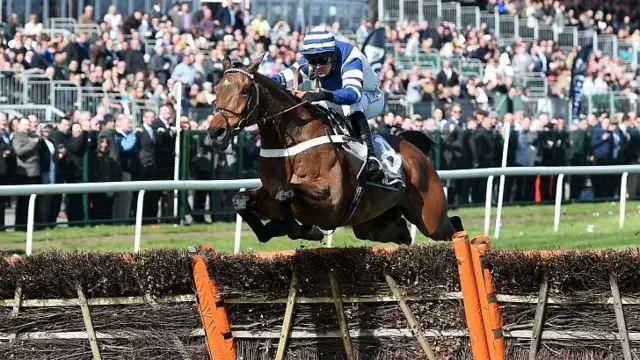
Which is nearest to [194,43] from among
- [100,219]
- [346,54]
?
[100,219]

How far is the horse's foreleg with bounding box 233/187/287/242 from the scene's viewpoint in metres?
8.40

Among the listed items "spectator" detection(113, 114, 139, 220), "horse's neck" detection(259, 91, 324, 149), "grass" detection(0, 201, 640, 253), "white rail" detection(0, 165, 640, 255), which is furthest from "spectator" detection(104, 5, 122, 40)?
"horse's neck" detection(259, 91, 324, 149)

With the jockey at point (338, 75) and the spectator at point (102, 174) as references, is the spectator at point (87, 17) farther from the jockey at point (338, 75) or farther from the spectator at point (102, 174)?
the jockey at point (338, 75)

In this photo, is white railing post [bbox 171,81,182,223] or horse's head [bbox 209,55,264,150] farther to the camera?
white railing post [bbox 171,81,182,223]

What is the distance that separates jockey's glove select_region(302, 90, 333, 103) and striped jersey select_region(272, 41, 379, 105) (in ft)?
0.35

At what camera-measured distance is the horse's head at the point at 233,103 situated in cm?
796

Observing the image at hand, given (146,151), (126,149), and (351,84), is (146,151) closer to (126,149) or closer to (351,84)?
(126,149)

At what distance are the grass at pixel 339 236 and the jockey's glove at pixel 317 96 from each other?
357 cm

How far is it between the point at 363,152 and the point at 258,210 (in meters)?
1.00

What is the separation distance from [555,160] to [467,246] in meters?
13.3

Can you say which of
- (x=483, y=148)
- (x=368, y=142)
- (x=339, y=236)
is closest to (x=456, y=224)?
(x=368, y=142)

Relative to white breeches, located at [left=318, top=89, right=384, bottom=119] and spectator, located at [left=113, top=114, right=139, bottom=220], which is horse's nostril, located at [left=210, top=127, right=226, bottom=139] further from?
spectator, located at [left=113, top=114, right=139, bottom=220]

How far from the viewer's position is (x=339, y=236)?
14352 millimetres

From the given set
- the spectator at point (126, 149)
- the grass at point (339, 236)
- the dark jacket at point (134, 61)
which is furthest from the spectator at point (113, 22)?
the grass at point (339, 236)
